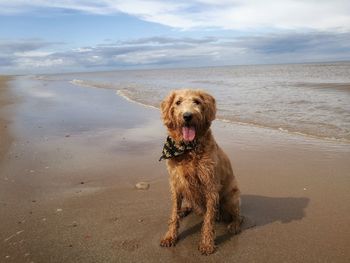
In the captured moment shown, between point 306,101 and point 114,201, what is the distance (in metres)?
14.1

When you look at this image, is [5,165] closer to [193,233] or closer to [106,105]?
[193,233]

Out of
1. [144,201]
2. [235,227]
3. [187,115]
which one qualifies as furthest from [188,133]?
[144,201]

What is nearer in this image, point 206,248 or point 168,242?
point 206,248

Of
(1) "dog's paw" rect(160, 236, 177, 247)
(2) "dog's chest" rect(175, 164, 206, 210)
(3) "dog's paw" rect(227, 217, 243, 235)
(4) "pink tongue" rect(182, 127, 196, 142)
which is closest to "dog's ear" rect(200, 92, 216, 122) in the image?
(4) "pink tongue" rect(182, 127, 196, 142)

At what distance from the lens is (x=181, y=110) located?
14.2 feet

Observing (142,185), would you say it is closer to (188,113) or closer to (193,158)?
(193,158)

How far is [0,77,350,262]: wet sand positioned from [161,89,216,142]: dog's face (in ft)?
4.67

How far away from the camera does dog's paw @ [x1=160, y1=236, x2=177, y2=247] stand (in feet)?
15.1

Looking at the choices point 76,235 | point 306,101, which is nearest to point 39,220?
point 76,235

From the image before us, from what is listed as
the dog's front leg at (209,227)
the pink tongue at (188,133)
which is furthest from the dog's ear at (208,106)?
the dog's front leg at (209,227)

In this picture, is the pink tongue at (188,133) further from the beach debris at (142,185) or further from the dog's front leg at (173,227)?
the beach debris at (142,185)

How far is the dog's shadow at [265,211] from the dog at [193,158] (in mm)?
326

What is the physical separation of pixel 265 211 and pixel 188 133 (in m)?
1.99

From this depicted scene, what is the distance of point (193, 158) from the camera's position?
4.52 meters
